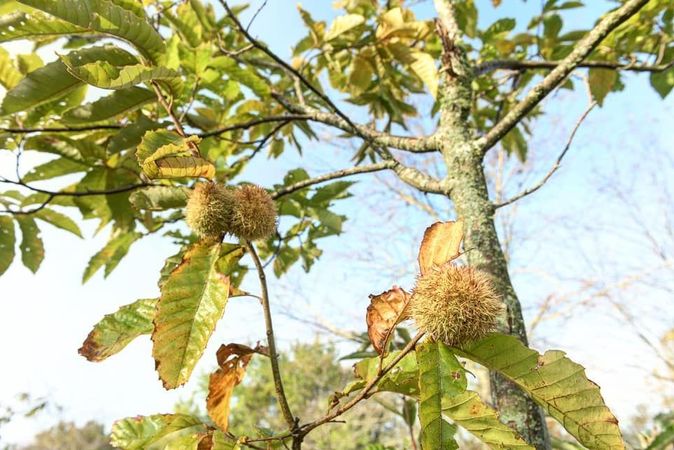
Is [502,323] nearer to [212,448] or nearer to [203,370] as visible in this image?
[212,448]

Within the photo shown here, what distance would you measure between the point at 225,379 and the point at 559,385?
559 mm

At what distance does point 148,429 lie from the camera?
3.09ft

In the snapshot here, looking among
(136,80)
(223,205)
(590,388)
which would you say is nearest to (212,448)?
(223,205)

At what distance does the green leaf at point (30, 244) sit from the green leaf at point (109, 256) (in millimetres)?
161

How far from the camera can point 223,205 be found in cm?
88

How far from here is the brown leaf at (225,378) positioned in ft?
2.78

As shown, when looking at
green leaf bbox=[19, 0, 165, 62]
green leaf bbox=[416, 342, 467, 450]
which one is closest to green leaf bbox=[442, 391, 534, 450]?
green leaf bbox=[416, 342, 467, 450]

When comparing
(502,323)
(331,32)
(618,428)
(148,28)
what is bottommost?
(618,428)

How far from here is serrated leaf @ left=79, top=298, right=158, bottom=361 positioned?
853 mm

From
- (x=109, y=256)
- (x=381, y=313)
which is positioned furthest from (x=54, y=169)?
(x=381, y=313)

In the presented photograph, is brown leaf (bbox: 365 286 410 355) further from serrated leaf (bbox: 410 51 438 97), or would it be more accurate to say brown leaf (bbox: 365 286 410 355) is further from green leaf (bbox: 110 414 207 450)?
serrated leaf (bbox: 410 51 438 97)

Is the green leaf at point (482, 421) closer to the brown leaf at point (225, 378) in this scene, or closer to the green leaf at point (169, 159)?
the brown leaf at point (225, 378)

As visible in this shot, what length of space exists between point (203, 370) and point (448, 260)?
47.2 feet

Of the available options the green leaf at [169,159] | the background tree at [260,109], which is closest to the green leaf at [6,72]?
the background tree at [260,109]
